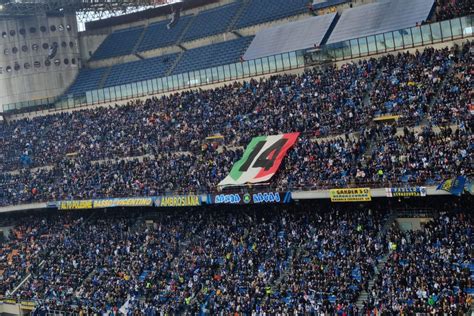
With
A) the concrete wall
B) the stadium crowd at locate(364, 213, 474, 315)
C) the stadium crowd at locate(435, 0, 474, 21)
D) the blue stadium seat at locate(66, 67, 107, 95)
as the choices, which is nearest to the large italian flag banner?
the stadium crowd at locate(364, 213, 474, 315)

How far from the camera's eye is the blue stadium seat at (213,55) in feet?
228

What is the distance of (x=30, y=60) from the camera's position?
81062mm

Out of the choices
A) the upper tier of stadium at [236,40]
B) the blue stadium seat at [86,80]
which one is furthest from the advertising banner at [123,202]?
the blue stadium seat at [86,80]

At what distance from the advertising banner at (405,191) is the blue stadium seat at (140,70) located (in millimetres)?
39092

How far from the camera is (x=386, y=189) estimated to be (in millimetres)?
40156

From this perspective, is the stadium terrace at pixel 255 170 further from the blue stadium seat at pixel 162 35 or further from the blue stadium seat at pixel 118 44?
the blue stadium seat at pixel 118 44

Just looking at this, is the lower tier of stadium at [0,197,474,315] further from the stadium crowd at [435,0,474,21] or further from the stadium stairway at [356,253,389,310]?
the stadium crowd at [435,0,474,21]

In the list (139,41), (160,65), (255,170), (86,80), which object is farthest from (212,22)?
(255,170)

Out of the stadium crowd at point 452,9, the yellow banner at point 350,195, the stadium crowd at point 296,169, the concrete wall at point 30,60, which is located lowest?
the yellow banner at point 350,195

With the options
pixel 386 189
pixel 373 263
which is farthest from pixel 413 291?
pixel 386 189

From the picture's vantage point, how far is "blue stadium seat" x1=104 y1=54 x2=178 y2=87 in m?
75.9

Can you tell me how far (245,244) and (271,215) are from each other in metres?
2.79

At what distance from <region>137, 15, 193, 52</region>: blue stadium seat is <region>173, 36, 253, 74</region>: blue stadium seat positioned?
4718 millimetres

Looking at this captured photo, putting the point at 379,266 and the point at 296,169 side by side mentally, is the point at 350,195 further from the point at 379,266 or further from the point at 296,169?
the point at 296,169
